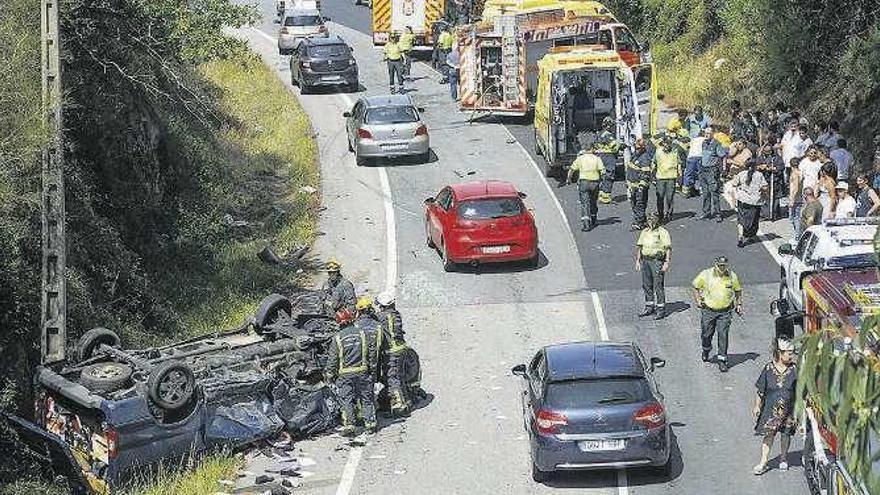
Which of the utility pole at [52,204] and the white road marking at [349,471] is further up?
the utility pole at [52,204]

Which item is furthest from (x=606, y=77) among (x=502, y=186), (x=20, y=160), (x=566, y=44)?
(x=20, y=160)

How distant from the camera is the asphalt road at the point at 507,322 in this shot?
53.0 feet

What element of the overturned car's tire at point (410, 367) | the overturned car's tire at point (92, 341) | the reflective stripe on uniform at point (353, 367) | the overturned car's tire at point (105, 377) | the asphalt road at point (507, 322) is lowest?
the asphalt road at point (507, 322)

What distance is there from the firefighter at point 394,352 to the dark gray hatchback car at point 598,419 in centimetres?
274

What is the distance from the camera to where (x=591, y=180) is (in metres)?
25.8

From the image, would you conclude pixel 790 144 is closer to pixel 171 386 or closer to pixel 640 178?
pixel 640 178

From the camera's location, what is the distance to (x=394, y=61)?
38906 millimetres

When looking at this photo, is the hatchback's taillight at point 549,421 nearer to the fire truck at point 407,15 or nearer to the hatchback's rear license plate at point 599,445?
the hatchback's rear license plate at point 599,445

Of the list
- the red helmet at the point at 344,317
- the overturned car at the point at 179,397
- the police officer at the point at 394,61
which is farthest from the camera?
the police officer at the point at 394,61

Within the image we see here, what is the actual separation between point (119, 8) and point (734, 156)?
11343mm

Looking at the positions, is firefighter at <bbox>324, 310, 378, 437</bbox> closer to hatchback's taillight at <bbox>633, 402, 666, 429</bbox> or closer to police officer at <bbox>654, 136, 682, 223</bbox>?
hatchback's taillight at <bbox>633, 402, 666, 429</bbox>

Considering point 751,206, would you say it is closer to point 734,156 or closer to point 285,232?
point 734,156

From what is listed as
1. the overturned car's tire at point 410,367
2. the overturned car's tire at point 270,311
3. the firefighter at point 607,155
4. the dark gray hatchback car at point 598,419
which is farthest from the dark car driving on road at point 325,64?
the dark gray hatchback car at point 598,419

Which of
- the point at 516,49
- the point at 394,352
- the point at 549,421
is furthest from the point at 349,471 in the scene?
the point at 516,49
